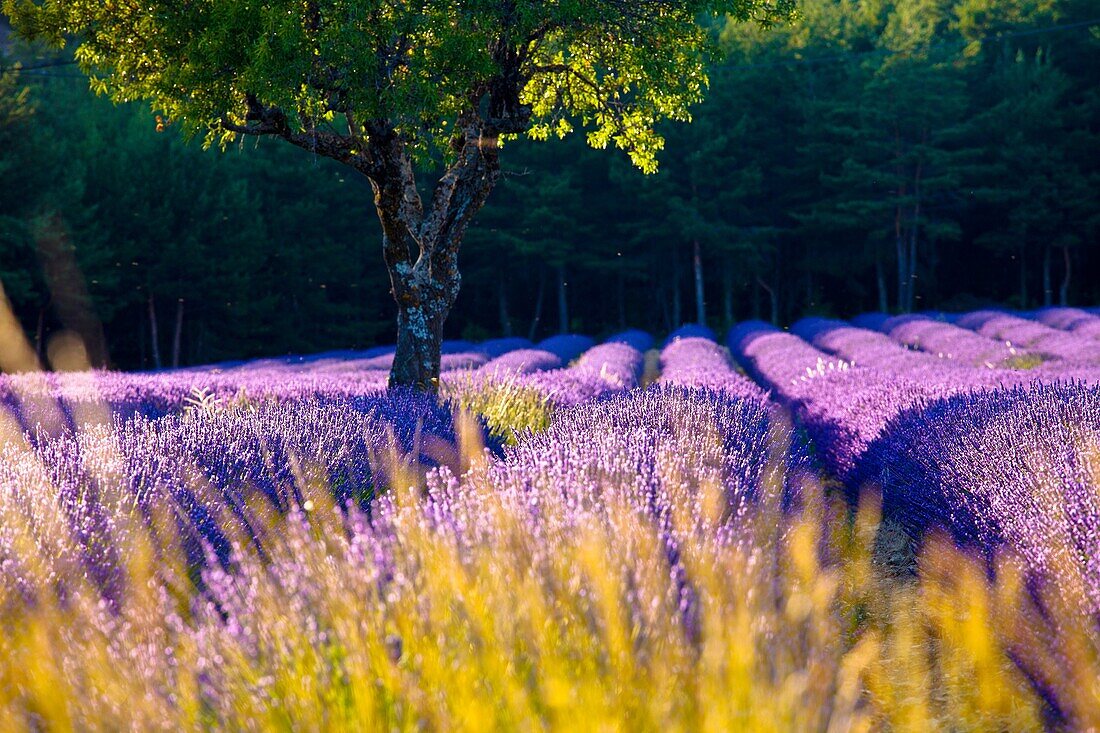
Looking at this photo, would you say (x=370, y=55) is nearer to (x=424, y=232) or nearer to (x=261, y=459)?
(x=424, y=232)

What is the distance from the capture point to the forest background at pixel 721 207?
99.2 feet

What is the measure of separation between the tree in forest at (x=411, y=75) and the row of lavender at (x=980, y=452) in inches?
146

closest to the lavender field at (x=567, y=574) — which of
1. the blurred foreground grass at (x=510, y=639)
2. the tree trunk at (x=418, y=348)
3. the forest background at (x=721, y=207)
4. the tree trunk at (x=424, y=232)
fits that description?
the blurred foreground grass at (x=510, y=639)

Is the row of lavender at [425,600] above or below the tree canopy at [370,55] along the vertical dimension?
below

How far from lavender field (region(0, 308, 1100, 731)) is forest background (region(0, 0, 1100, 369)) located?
25.5m

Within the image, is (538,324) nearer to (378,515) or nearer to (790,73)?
(790,73)

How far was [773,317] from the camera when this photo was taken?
127ft

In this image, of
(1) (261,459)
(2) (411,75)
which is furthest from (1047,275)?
(1) (261,459)

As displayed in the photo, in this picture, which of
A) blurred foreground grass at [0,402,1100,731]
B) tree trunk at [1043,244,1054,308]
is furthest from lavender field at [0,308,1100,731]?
tree trunk at [1043,244,1054,308]

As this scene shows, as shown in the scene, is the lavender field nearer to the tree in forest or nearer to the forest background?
the tree in forest

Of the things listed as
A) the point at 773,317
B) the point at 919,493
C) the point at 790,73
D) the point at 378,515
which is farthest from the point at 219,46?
the point at 790,73

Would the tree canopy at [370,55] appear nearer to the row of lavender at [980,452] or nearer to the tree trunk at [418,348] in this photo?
the tree trunk at [418,348]

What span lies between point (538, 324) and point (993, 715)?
128 ft

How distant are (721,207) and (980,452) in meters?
34.0
